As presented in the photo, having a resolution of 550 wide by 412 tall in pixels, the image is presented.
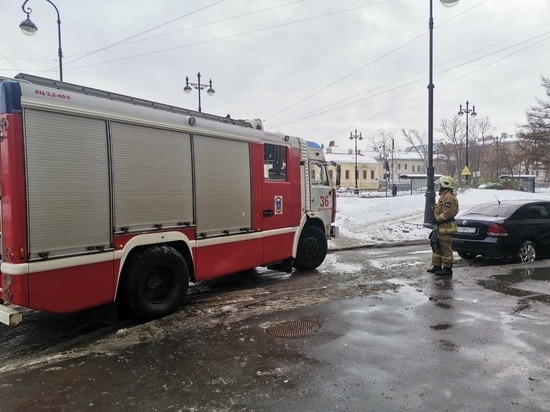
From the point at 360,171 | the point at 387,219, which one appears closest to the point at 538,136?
the point at 387,219

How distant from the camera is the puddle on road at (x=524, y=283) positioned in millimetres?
7087

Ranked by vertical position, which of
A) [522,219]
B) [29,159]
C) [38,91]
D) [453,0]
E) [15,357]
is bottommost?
[15,357]

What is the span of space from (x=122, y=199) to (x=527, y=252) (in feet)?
29.4

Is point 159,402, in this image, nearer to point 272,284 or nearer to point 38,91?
point 38,91

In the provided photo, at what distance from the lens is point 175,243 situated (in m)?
6.32

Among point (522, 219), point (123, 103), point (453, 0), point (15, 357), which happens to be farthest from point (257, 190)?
point (453, 0)

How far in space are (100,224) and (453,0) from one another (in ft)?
40.2

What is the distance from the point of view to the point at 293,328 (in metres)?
5.50

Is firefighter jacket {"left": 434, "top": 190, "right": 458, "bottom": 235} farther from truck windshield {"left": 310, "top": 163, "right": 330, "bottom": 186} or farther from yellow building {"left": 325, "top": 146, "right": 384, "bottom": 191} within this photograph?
yellow building {"left": 325, "top": 146, "right": 384, "bottom": 191}

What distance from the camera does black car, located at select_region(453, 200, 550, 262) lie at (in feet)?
31.9

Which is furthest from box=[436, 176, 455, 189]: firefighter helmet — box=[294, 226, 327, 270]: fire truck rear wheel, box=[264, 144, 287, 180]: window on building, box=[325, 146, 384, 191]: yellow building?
box=[325, 146, 384, 191]: yellow building

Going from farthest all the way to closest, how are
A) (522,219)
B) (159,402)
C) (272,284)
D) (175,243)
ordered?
1. (522,219)
2. (272,284)
3. (175,243)
4. (159,402)

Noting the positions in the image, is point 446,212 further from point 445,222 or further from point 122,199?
point 122,199

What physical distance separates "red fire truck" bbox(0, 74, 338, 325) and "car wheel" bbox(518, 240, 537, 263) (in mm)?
5786
